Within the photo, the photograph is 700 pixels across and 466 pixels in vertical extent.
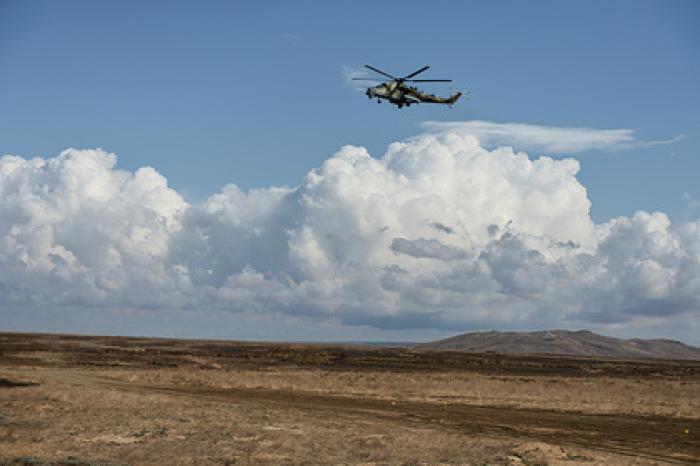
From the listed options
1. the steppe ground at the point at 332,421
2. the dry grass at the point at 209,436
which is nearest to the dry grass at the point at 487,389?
the steppe ground at the point at 332,421

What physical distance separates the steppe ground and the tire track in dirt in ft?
0.28

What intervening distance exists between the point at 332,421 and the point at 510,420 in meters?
9.10

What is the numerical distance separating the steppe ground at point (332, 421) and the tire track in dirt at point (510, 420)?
0.09m

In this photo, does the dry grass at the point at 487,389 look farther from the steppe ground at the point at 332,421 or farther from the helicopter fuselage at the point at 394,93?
the helicopter fuselage at the point at 394,93

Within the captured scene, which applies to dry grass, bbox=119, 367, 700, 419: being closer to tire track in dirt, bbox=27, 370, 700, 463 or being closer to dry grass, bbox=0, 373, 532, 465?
tire track in dirt, bbox=27, 370, 700, 463

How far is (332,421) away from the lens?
3428 cm

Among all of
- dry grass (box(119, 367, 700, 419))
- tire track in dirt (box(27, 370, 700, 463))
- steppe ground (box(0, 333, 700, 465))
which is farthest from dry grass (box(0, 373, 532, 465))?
dry grass (box(119, 367, 700, 419))

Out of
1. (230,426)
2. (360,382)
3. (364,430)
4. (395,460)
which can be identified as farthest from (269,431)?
(360,382)

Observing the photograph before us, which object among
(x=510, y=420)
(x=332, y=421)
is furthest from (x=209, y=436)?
(x=510, y=420)

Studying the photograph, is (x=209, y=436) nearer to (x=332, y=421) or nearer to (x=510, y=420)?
(x=332, y=421)

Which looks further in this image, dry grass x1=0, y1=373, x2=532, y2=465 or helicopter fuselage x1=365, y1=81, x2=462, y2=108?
helicopter fuselage x1=365, y1=81, x2=462, y2=108

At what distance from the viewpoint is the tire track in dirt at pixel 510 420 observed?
30.8m

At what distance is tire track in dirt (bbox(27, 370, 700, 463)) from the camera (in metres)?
30.8

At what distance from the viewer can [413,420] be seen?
36688mm
